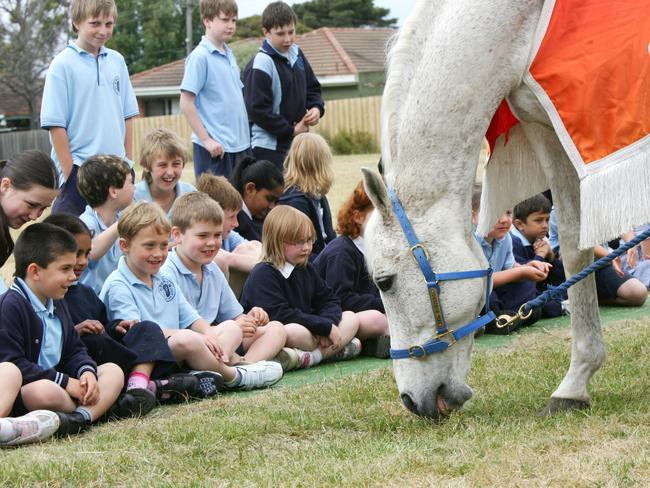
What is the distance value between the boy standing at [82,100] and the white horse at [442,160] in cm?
325

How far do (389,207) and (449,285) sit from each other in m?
0.40

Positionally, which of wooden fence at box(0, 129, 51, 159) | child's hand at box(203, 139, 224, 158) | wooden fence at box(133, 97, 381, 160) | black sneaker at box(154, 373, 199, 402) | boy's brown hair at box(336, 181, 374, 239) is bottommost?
wooden fence at box(133, 97, 381, 160)

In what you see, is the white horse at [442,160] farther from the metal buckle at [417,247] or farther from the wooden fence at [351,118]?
the wooden fence at [351,118]

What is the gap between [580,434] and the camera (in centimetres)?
400

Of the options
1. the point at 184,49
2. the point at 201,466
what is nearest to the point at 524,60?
the point at 201,466

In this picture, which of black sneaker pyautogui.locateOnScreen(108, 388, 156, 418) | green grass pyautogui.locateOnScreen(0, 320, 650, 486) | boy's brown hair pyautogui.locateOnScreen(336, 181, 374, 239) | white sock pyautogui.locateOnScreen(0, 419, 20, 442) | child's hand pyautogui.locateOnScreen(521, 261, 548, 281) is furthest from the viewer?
child's hand pyautogui.locateOnScreen(521, 261, 548, 281)

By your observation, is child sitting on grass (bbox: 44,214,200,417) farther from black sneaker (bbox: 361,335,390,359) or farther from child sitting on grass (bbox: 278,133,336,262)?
child sitting on grass (bbox: 278,133,336,262)

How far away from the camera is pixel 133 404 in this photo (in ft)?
16.6

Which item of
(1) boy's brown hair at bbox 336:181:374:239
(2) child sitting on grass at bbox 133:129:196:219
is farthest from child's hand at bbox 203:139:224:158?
(1) boy's brown hair at bbox 336:181:374:239

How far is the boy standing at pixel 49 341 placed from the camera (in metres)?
4.64

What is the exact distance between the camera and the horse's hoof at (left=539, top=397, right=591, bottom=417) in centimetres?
448

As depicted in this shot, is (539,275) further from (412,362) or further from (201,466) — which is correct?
(201,466)

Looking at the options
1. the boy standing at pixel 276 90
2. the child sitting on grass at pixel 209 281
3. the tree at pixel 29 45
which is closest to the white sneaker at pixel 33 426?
the child sitting on grass at pixel 209 281

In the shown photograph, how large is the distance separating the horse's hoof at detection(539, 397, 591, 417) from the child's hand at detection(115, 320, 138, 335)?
86.8 inches
